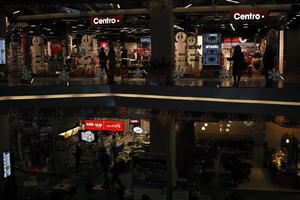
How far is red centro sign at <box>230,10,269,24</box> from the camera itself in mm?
13484

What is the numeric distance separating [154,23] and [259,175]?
8.20 meters

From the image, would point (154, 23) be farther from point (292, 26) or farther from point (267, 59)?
point (292, 26)

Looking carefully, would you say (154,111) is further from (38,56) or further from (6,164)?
(38,56)

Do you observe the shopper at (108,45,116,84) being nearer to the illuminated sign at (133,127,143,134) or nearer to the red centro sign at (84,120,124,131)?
the red centro sign at (84,120,124,131)

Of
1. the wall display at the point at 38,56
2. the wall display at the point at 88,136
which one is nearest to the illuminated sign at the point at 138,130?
the wall display at the point at 88,136

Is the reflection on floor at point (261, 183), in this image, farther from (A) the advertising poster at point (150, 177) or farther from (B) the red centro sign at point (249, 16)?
(B) the red centro sign at point (249, 16)

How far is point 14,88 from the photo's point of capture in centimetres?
1190

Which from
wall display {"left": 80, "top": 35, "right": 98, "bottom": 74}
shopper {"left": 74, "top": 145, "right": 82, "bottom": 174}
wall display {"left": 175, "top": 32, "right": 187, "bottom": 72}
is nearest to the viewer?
shopper {"left": 74, "top": 145, "right": 82, "bottom": 174}

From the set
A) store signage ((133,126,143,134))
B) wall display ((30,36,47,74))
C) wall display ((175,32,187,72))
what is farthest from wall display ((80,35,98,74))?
wall display ((175,32,187,72))

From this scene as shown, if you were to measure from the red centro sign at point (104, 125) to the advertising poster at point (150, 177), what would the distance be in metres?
6.07

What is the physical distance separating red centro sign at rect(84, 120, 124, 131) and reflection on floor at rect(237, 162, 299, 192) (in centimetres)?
569

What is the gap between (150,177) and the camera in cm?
1006

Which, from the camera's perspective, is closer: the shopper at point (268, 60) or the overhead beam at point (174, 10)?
the shopper at point (268, 60)

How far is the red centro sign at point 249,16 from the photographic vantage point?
44.2 ft
